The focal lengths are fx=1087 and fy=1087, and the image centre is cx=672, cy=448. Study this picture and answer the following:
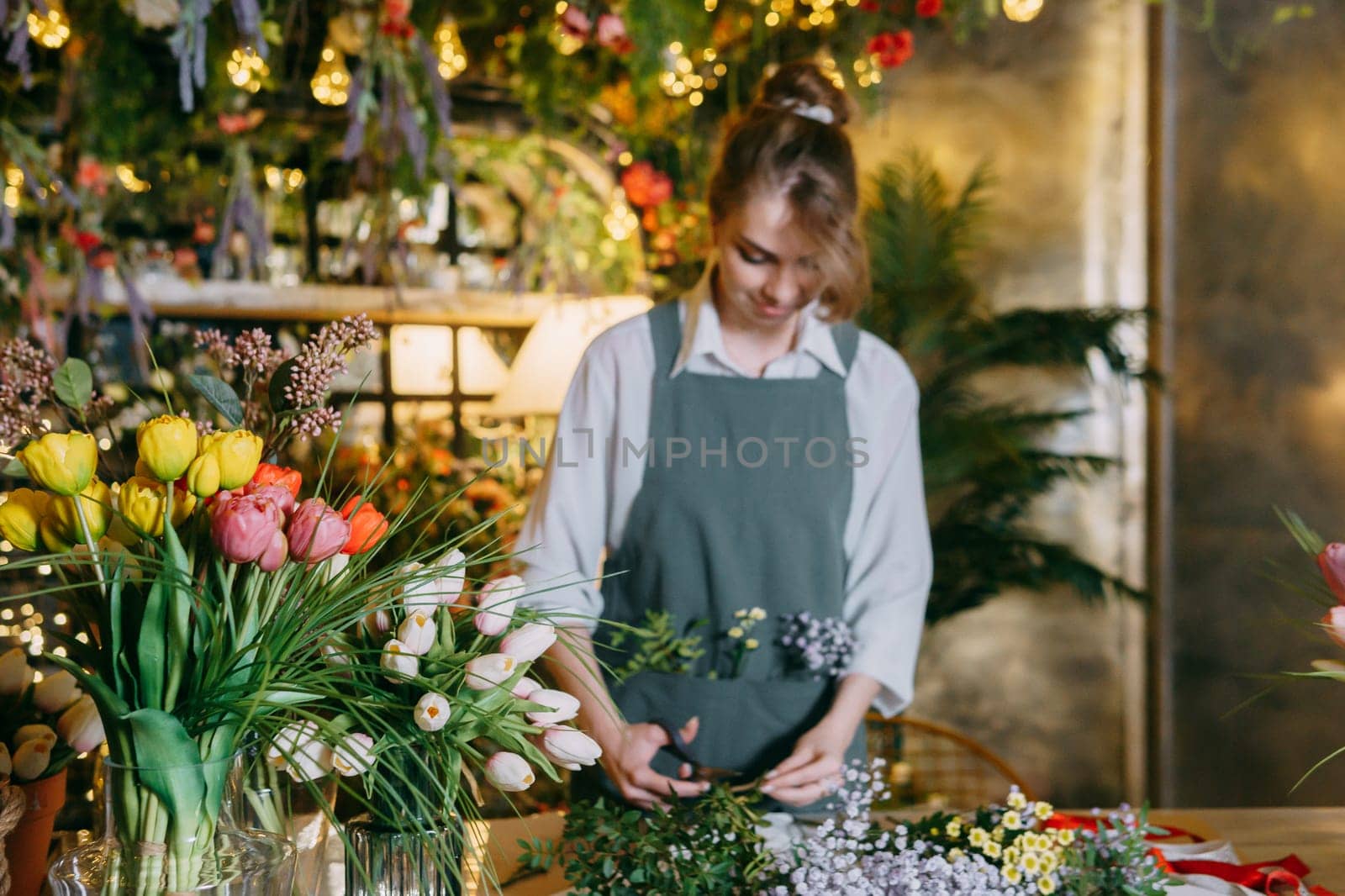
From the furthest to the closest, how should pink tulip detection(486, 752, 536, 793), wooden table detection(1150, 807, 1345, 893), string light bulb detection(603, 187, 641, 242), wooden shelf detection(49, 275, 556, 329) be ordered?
string light bulb detection(603, 187, 641, 242)
wooden shelf detection(49, 275, 556, 329)
wooden table detection(1150, 807, 1345, 893)
pink tulip detection(486, 752, 536, 793)

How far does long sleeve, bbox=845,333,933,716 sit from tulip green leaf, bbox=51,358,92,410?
46.6 inches

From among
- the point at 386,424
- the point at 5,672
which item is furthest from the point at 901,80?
the point at 5,672

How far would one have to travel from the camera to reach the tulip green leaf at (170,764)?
0.72m

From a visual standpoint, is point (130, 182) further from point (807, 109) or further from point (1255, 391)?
point (1255, 391)

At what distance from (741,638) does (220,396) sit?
3.35ft

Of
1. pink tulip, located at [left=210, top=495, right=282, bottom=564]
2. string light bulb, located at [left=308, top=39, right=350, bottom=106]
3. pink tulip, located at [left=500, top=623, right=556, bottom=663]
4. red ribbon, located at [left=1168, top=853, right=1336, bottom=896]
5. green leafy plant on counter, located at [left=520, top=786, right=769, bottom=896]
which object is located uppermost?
string light bulb, located at [left=308, top=39, right=350, bottom=106]

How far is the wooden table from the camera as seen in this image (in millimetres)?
1248

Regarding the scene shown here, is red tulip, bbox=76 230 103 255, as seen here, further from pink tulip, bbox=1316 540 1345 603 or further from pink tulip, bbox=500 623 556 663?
pink tulip, bbox=1316 540 1345 603

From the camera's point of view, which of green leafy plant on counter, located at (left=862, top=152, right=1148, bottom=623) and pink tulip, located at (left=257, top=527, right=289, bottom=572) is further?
green leafy plant on counter, located at (left=862, top=152, right=1148, bottom=623)

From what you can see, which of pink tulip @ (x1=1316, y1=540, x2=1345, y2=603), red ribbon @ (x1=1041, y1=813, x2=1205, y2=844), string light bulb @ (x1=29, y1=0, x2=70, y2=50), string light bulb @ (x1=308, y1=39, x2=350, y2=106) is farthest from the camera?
string light bulb @ (x1=308, y1=39, x2=350, y2=106)

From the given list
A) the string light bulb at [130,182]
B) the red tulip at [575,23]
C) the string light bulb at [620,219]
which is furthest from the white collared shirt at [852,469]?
the string light bulb at [130,182]

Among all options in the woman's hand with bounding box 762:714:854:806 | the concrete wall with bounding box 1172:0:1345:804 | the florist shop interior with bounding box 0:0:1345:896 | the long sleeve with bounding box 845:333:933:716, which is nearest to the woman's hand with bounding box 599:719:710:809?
the florist shop interior with bounding box 0:0:1345:896

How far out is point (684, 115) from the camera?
10.9 ft

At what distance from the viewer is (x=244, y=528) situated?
0.70 m
